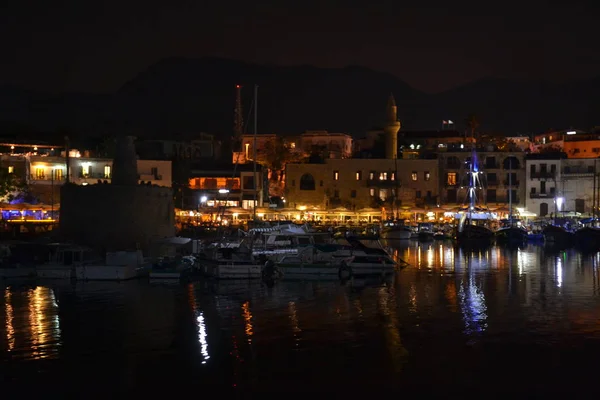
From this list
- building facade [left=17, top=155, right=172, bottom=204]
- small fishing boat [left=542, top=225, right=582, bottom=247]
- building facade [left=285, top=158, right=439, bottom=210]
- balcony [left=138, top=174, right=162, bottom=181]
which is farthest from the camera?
building facade [left=285, top=158, right=439, bottom=210]

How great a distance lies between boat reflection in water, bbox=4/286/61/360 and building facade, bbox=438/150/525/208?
6231 centimetres

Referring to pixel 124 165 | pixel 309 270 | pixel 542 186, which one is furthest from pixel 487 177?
pixel 124 165

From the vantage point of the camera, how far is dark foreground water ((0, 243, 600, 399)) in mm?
19469

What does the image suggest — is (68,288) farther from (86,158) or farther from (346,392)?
(86,158)

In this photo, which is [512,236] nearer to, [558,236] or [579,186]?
[558,236]

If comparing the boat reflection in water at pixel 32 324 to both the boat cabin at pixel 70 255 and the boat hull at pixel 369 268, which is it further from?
the boat hull at pixel 369 268

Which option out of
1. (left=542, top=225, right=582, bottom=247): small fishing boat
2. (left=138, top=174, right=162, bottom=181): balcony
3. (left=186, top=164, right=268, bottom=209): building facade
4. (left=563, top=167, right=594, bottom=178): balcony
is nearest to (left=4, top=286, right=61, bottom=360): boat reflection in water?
(left=138, top=174, right=162, bottom=181): balcony

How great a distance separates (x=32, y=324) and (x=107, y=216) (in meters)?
19.4

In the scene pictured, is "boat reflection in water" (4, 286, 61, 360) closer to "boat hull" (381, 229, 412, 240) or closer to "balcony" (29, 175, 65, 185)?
"balcony" (29, 175, 65, 185)

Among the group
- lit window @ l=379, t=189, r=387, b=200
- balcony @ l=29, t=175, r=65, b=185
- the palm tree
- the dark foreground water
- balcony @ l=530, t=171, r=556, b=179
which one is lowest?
the dark foreground water

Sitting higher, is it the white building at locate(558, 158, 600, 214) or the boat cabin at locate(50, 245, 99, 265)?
the white building at locate(558, 158, 600, 214)

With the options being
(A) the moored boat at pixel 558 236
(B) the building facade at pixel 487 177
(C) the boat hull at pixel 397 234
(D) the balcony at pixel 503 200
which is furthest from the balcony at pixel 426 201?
(A) the moored boat at pixel 558 236

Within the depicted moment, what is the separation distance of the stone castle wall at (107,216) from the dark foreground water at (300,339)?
25.4ft

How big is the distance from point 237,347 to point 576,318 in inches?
510
